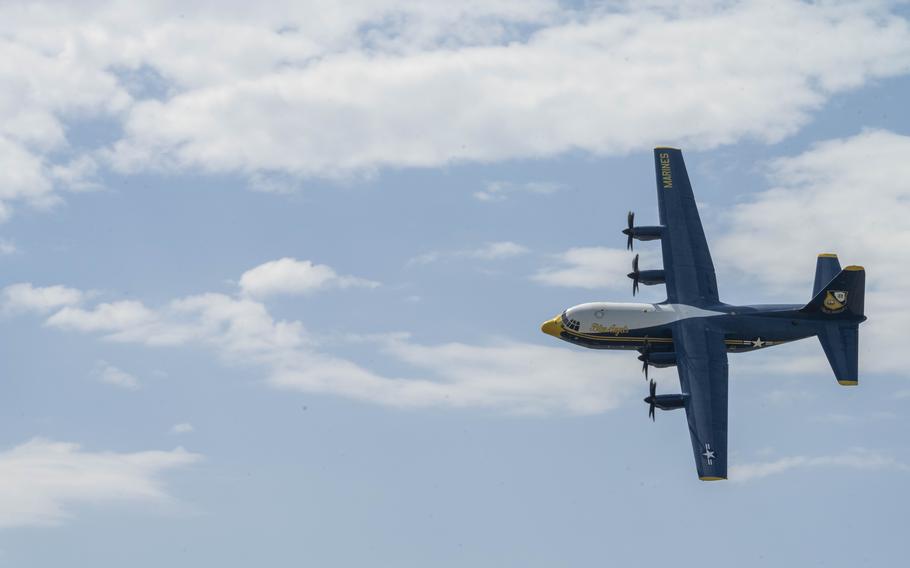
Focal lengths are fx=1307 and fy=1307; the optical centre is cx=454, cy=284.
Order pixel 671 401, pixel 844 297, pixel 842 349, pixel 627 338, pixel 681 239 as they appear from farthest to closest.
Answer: pixel 681 239
pixel 627 338
pixel 844 297
pixel 842 349
pixel 671 401

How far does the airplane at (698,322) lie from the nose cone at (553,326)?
0.24 feet

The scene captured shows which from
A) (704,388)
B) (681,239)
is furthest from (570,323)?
(704,388)

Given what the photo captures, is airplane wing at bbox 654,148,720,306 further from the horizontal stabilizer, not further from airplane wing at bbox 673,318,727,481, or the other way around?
the horizontal stabilizer

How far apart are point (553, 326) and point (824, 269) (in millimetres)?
20352

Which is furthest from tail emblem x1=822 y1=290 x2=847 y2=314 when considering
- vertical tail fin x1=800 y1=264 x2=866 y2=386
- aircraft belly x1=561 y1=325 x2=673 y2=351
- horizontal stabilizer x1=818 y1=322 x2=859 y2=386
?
aircraft belly x1=561 y1=325 x2=673 y2=351

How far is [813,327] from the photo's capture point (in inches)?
3674

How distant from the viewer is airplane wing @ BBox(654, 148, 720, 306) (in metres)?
95.5

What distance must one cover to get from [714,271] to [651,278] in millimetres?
4775

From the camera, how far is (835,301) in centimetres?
9281

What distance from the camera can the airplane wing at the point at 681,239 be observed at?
95500mm

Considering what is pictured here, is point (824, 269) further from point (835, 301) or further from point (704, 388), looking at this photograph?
point (704, 388)

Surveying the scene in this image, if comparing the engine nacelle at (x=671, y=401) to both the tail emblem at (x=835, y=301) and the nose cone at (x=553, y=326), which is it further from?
the tail emblem at (x=835, y=301)

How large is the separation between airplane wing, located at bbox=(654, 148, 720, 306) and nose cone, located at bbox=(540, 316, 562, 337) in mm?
8184

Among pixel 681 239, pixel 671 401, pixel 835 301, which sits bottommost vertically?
pixel 671 401
